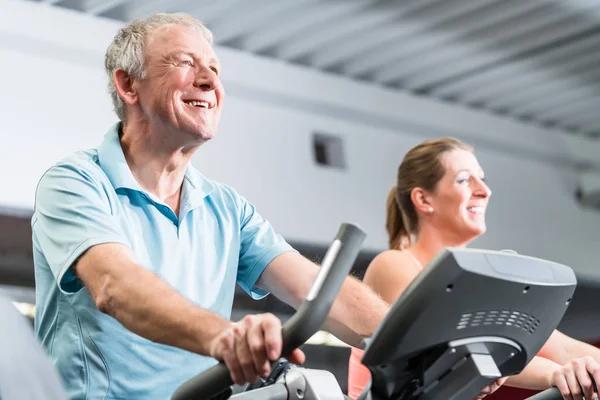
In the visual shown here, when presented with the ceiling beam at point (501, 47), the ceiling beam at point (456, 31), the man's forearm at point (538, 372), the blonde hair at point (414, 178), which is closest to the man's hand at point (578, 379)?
the man's forearm at point (538, 372)

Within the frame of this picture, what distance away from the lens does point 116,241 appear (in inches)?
73.6

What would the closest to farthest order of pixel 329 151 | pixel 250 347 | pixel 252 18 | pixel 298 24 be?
pixel 250 347 < pixel 252 18 < pixel 298 24 < pixel 329 151

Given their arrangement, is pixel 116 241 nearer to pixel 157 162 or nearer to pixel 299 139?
pixel 157 162

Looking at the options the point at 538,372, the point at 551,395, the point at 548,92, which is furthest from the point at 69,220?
the point at 548,92

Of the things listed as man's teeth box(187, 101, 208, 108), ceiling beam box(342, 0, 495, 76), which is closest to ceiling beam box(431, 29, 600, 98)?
ceiling beam box(342, 0, 495, 76)

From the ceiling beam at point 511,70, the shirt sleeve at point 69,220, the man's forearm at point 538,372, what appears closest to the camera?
the shirt sleeve at point 69,220

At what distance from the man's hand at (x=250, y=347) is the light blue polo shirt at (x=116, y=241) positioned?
445 millimetres

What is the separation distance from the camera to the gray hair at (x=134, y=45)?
2.45 m

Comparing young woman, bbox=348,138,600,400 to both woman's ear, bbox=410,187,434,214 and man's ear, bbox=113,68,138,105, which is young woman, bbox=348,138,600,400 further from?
man's ear, bbox=113,68,138,105

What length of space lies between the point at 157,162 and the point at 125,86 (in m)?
0.27

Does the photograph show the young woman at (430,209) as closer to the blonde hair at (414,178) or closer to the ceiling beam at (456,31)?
the blonde hair at (414,178)

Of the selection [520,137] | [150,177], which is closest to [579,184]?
[520,137]

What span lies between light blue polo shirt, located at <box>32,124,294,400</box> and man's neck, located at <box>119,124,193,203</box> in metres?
0.04

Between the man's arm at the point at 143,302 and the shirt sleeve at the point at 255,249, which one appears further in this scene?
the shirt sleeve at the point at 255,249
